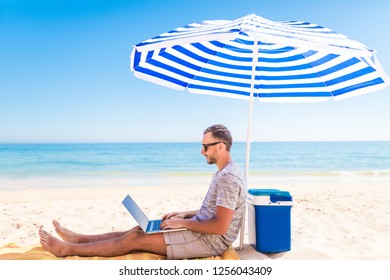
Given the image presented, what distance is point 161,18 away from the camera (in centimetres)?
2050

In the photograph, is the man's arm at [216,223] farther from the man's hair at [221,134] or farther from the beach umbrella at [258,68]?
the beach umbrella at [258,68]

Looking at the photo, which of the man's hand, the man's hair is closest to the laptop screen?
the man's hand

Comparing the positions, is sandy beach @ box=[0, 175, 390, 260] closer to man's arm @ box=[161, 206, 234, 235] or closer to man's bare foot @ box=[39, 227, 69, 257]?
man's arm @ box=[161, 206, 234, 235]

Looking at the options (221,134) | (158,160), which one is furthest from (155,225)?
(158,160)

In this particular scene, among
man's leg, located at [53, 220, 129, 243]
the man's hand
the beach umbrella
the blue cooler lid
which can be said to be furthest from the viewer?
the beach umbrella

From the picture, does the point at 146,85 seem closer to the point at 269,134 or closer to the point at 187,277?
the point at 269,134

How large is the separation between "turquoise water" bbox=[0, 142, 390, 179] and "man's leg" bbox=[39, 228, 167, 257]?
1367 centimetres

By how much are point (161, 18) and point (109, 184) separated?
34.2 feet

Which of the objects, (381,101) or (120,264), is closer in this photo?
(120,264)

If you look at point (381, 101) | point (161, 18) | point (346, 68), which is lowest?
point (346, 68)

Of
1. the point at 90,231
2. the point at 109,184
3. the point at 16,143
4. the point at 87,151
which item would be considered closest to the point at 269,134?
the point at 87,151

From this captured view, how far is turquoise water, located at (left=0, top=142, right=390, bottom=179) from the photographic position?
1917 centimetres

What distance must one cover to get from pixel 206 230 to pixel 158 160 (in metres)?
20.4

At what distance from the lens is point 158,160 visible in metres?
23.1
